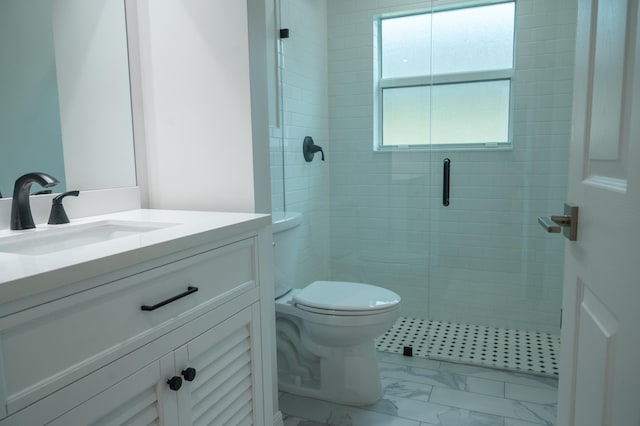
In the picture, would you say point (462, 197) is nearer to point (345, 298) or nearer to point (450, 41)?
point (450, 41)

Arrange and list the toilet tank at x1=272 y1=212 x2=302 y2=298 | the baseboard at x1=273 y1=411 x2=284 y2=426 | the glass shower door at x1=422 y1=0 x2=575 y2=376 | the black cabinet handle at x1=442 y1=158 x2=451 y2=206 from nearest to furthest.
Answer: the baseboard at x1=273 y1=411 x2=284 y2=426 → the toilet tank at x1=272 y1=212 x2=302 y2=298 → the glass shower door at x1=422 y1=0 x2=575 y2=376 → the black cabinet handle at x1=442 y1=158 x2=451 y2=206

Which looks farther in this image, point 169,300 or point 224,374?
point 224,374

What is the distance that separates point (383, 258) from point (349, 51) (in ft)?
4.50

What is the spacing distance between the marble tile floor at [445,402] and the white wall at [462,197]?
615mm

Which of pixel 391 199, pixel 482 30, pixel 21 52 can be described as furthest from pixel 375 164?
pixel 21 52

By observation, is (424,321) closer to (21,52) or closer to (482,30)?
(482,30)

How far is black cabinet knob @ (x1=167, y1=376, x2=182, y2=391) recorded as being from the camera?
97cm

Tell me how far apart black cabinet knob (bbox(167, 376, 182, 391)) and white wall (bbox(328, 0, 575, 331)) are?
207 cm

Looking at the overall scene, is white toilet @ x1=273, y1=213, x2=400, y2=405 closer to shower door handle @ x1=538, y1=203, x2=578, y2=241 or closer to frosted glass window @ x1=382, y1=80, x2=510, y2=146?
shower door handle @ x1=538, y1=203, x2=578, y2=241

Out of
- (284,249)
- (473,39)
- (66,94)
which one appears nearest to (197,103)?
(66,94)

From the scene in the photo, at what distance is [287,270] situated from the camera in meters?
2.08

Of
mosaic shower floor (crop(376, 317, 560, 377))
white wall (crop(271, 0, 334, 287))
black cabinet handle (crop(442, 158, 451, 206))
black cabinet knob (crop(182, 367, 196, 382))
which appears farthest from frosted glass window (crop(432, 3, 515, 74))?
black cabinet knob (crop(182, 367, 196, 382))

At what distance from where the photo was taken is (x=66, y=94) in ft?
4.58

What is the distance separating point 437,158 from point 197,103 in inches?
66.8
